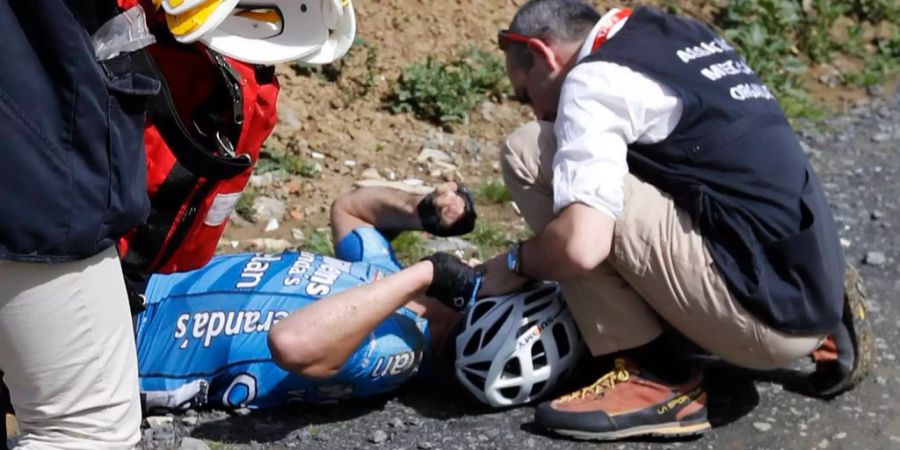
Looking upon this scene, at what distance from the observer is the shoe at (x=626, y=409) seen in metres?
4.45

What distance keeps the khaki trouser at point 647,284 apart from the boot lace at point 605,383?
0.24 ft

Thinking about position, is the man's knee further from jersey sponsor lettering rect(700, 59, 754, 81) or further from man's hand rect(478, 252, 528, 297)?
jersey sponsor lettering rect(700, 59, 754, 81)

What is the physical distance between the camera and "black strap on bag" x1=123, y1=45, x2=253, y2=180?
3229 millimetres

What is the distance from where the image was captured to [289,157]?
6344mm

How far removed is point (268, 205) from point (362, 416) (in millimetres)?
1659

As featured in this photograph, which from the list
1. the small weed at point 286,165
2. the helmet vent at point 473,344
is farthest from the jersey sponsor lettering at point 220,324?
the small weed at point 286,165

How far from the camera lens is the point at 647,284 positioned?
4.44 meters

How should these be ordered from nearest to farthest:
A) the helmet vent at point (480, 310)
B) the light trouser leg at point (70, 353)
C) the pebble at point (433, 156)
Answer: the light trouser leg at point (70, 353)
the helmet vent at point (480, 310)
the pebble at point (433, 156)

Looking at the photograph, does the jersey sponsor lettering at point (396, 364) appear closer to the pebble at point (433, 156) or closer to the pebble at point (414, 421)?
the pebble at point (414, 421)

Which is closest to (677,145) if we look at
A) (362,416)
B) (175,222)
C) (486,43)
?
(362,416)

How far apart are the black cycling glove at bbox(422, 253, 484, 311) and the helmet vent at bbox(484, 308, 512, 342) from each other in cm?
12

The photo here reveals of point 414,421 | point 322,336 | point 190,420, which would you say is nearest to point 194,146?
point 322,336

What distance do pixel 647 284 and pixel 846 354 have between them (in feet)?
2.69

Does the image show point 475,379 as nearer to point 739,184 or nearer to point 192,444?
point 192,444
